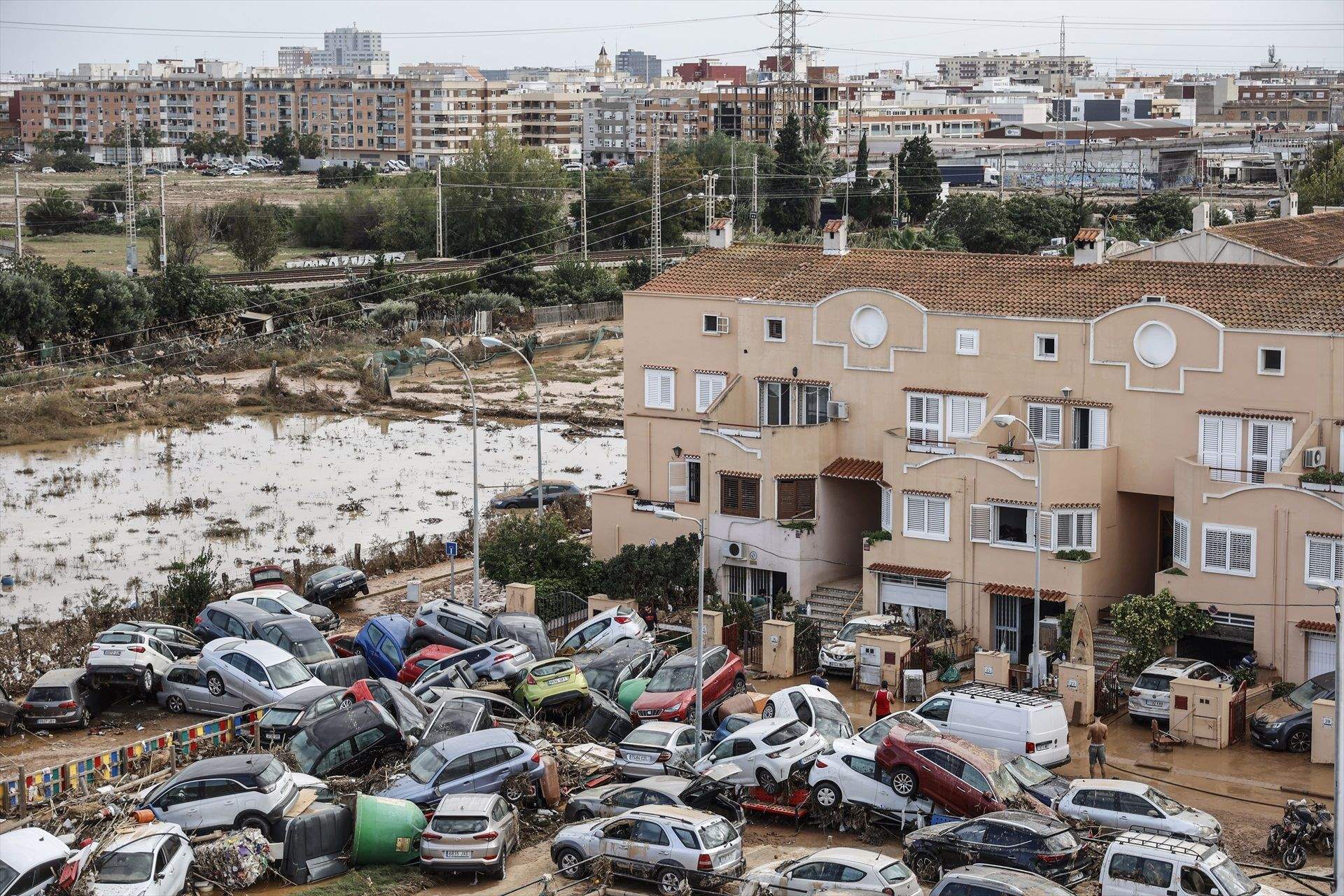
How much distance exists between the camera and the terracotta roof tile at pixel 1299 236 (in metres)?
45.3

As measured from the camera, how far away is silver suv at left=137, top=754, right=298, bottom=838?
79.0 ft

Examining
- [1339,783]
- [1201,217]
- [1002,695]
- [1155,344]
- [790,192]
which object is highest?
[790,192]

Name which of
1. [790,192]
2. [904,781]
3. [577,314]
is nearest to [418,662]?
[904,781]

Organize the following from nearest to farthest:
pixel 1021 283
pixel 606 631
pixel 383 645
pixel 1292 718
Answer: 1. pixel 1292 718
2. pixel 383 645
3. pixel 606 631
4. pixel 1021 283

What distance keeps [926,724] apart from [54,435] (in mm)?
46598

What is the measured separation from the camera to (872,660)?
108 ft

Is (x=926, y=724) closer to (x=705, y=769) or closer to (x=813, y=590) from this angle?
(x=705, y=769)

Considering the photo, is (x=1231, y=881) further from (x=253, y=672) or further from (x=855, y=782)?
(x=253, y=672)

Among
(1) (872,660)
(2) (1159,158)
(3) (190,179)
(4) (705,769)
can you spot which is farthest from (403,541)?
(3) (190,179)

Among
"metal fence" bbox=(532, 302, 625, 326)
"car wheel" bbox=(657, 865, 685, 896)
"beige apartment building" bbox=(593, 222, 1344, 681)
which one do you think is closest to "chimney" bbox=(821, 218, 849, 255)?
"beige apartment building" bbox=(593, 222, 1344, 681)

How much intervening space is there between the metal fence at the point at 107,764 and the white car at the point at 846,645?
1078cm

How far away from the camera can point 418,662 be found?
32750mm

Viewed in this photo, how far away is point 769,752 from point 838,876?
5012 mm

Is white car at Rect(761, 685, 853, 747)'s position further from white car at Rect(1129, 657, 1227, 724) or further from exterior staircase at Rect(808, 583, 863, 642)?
exterior staircase at Rect(808, 583, 863, 642)
